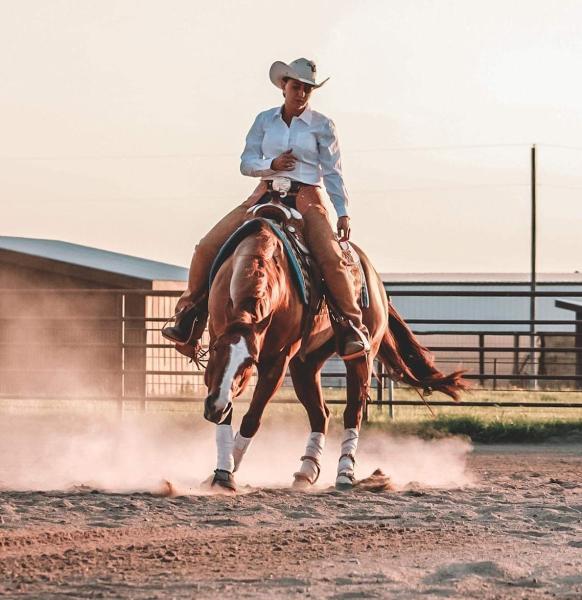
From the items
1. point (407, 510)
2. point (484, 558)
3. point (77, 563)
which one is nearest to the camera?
point (77, 563)

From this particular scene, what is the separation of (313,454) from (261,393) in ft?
2.77

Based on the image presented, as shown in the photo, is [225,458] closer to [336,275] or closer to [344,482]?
[344,482]

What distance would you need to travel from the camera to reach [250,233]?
26.4 feet

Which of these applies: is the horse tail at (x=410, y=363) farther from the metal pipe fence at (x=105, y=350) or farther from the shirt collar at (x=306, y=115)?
the metal pipe fence at (x=105, y=350)

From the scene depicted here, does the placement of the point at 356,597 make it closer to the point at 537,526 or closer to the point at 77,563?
the point at 77,563

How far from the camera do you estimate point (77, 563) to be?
17.3 feet

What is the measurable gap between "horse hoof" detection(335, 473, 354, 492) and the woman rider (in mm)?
741

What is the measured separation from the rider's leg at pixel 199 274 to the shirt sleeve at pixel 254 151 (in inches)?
13.8

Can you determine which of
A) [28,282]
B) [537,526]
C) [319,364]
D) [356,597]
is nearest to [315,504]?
[537,526]

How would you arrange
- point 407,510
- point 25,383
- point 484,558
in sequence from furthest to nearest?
1. point 25,383
2. point 407,510
3. point 484,558

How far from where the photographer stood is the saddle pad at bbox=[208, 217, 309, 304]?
802cm

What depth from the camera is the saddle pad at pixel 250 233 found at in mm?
8016

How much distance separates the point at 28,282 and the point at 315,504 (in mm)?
17305

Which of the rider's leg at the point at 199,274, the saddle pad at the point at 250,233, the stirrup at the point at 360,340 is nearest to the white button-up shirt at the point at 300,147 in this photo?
the rider's leg at the point at 199,274
